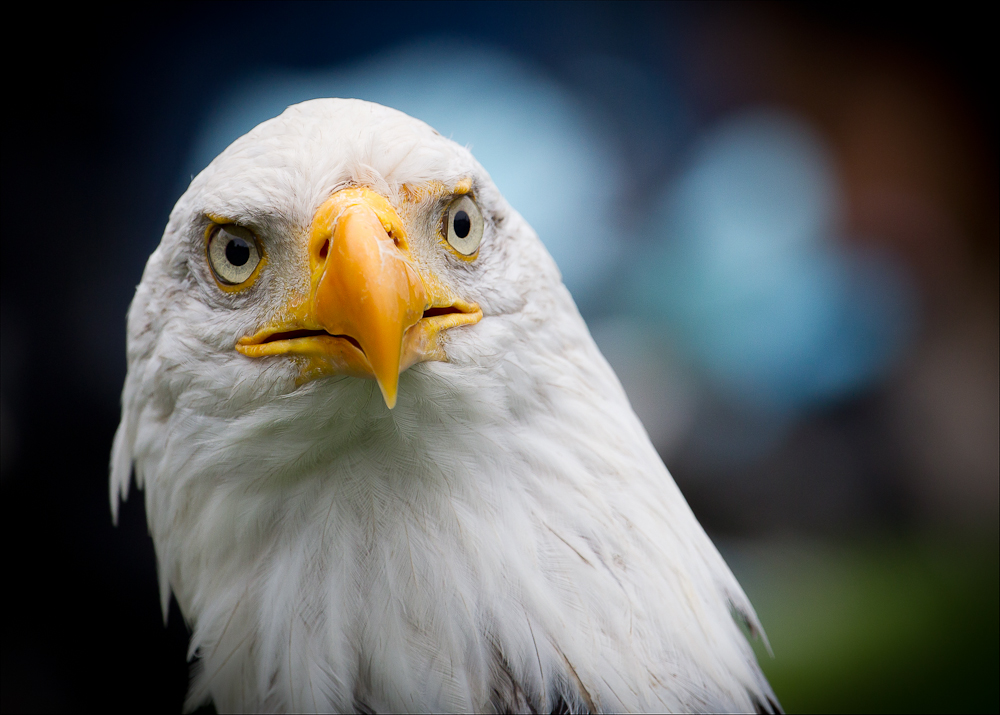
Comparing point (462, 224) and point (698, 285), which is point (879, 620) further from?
point (462, 224)

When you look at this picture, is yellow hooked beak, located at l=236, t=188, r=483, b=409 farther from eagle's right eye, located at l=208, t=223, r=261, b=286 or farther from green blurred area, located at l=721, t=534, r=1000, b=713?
green blurred area, located at l=721, t=534, r=1000, b=713

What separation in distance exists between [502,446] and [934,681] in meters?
1.84

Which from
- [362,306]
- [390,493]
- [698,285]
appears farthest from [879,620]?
[362,306]

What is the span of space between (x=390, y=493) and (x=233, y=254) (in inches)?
10.9

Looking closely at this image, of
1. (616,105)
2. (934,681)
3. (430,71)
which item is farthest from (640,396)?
(430,71)

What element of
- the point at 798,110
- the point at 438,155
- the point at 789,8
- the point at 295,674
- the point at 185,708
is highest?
the point at 789,8

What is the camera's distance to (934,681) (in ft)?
5.89

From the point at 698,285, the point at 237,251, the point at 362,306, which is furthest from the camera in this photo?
the point at 698,285

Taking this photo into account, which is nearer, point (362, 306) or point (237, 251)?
point (362, 306)

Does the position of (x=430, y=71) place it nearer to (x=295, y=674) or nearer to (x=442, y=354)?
(x=442, y=354)

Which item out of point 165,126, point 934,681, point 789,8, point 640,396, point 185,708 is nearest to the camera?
point 185,708

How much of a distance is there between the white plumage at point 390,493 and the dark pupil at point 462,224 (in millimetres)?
26

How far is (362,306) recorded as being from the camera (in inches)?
20.1

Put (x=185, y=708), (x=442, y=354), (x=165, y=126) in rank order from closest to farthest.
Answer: (x=442, y=354) < (x=185, y=708) < (x=165, y=126)
